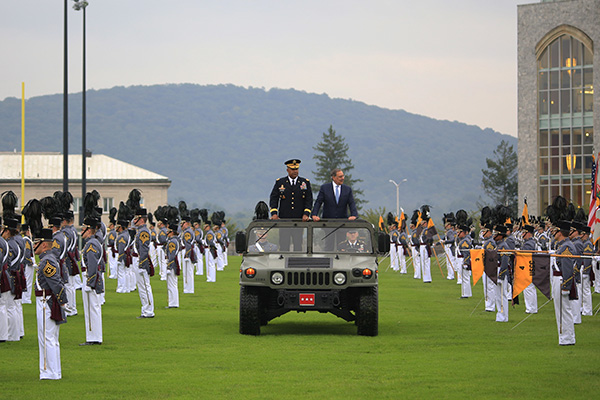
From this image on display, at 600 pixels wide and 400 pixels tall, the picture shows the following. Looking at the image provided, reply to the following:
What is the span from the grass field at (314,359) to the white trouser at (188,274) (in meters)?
7.50

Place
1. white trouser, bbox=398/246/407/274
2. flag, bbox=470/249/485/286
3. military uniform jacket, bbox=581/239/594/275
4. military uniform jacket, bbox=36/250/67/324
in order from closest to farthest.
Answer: military uniform jacket, bbox=36/250/67/324
military uniform jacket, bbox=581/239/594/275
flag, bbox=470/249/485/286
white trouser, bbox=398/246/407/274

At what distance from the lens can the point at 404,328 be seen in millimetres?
19141

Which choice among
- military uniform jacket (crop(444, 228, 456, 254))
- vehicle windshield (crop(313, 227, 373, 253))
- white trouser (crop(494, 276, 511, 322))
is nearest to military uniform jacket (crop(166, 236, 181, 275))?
vehicle windshield (crop(313, 227, 373, 253))

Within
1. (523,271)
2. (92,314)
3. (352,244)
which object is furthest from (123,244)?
(523,271)

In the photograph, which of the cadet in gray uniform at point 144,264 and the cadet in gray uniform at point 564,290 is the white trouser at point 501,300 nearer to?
the cadet in gray uniform at point 564,290

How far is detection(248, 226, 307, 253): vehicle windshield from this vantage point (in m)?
17.9

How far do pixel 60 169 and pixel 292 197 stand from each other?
270 feet

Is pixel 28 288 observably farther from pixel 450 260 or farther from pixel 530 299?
pixel 450 260

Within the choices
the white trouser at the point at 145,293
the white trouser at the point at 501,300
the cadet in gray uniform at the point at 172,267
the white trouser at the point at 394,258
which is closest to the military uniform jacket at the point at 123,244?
the cadet in gray uniform at the point at 172,267

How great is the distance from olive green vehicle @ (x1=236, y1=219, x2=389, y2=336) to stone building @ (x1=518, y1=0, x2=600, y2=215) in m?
53.7

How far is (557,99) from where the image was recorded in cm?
7100

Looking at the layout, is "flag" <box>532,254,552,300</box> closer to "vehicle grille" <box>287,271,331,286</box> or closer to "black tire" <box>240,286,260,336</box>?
"vehicle grille" <box>287,271,331,286</box>

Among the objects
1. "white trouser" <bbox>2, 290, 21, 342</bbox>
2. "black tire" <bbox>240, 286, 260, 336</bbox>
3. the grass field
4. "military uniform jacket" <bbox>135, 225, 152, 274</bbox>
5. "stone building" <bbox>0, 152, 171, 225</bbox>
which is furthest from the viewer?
"stone building" <bbox>0, 152, 171, 225</bbox>

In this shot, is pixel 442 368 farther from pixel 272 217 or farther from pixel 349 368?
pixel 272 217
